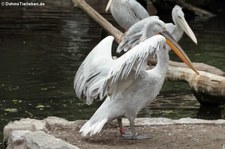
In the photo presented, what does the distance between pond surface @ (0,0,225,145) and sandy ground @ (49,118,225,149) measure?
65.3 inches

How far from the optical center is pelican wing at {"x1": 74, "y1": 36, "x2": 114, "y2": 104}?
18.2 ft

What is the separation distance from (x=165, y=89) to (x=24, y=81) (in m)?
2.32

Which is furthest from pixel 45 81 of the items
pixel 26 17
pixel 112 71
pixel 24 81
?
pixel 26 17

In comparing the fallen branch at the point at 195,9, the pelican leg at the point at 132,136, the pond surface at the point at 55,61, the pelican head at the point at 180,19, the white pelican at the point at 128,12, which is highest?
the pelican leg at the point at 132,136

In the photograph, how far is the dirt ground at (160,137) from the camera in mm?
5348

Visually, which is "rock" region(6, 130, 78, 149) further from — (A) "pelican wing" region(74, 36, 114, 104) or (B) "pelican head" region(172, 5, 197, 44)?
(B) "pelican head" region(172, 5, 197, 44)

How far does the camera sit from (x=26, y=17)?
17312 millimetres

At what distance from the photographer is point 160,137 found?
5691mm

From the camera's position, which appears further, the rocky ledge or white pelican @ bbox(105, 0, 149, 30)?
white pelican @ bbox(105, 0, 149, 30)

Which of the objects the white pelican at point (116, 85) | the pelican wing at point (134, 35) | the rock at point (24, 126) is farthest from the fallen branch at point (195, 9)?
the white pelican at point (116, 85)

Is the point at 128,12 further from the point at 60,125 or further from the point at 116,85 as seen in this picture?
the point at 116,85

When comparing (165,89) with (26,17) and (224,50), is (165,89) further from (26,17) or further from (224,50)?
(26,17)

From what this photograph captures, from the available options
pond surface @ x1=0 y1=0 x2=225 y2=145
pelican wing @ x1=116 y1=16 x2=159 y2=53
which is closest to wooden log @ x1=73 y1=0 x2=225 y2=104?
pond surface @ x1=0 y1=0 x2=225 y2=145

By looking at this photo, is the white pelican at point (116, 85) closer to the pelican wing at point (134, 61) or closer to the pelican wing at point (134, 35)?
the pelican wing at point (134, 61)
